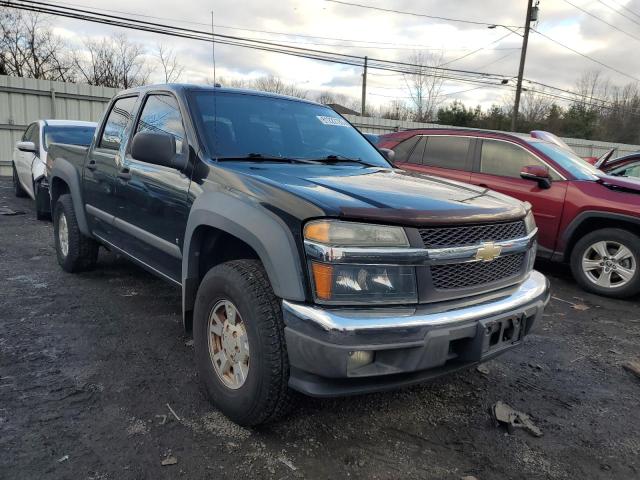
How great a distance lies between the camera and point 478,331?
2277 mm

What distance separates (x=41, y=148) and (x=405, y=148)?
19.8 ft

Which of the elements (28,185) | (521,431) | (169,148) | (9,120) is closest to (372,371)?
(521,431)

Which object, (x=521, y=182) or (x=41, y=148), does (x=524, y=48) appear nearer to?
(x=521, y=182)

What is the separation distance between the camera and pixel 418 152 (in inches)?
282

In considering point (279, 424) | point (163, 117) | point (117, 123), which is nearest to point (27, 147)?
point (117, 123)

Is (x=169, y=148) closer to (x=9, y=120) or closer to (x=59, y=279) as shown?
(x=59, y=279)

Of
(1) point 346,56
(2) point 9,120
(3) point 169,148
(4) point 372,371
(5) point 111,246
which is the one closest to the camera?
(4) point 372,371

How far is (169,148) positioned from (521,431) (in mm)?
2605

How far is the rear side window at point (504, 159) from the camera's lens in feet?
19.9

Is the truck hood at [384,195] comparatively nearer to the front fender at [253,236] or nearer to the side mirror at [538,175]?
the front fender at [253,236]

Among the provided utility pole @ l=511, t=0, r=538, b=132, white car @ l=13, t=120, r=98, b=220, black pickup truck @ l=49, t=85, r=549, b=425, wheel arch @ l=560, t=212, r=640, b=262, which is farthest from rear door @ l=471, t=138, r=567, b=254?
utility pole @ l=511, t=0, r=538, b=132

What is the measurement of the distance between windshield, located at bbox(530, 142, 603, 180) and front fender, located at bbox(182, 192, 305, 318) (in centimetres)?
464

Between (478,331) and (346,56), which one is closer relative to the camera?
(478,331)

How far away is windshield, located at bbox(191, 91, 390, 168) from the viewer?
3164mm
